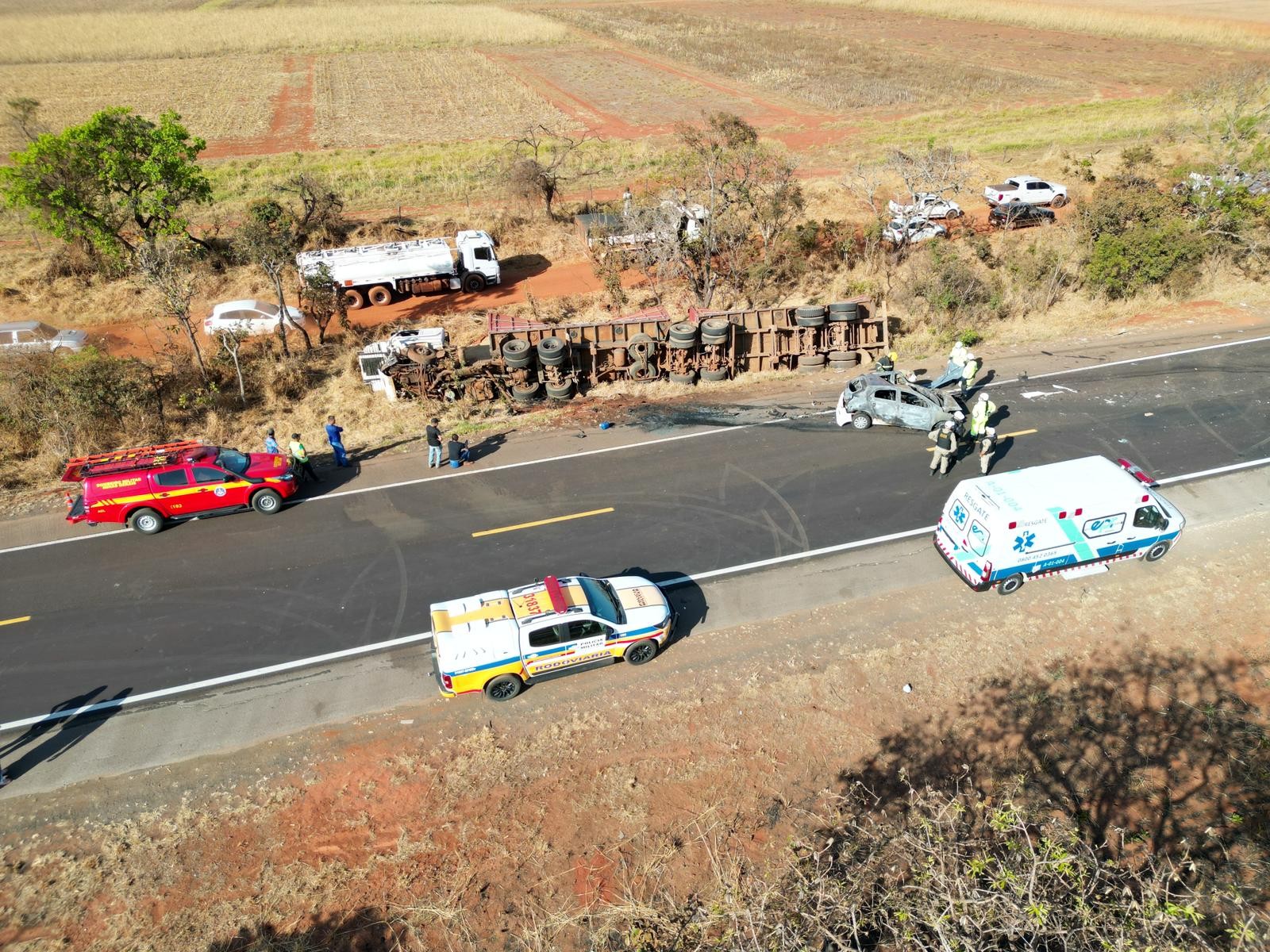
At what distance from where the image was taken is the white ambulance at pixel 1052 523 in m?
13.2

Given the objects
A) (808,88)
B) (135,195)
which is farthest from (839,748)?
(808,88)

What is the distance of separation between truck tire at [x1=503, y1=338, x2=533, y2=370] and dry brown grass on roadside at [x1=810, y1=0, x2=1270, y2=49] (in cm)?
8164

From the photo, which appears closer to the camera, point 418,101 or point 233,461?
point 233,461

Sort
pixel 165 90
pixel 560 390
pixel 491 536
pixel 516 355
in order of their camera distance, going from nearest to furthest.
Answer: pixel 491 536
pixel 516 355
pixel 560 390
pixel 165 90

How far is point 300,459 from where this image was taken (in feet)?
57.3

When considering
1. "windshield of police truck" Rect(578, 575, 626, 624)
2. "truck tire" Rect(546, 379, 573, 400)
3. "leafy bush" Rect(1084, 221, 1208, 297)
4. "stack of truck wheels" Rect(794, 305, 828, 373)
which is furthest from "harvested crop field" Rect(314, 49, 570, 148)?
"windshield of police truck" Rect(578, 575, 626, 624)

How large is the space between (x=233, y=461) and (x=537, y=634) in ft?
31.5

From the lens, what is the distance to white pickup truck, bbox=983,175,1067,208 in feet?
110

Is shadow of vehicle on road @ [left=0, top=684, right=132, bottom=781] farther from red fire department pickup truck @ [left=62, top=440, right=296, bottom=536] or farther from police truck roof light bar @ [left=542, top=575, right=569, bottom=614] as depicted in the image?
police truck roof light bar @ [left=542, top=575, right=569, bottom=614]

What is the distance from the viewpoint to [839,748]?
11367 millimetres

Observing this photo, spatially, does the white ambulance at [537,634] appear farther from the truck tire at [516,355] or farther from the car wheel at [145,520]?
the truck tire at [516,355]

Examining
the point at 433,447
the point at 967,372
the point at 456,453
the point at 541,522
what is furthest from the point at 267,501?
the point at 967,372

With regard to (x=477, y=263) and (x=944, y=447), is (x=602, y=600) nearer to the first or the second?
(x=944, y=447)

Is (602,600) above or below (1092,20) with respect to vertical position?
below
